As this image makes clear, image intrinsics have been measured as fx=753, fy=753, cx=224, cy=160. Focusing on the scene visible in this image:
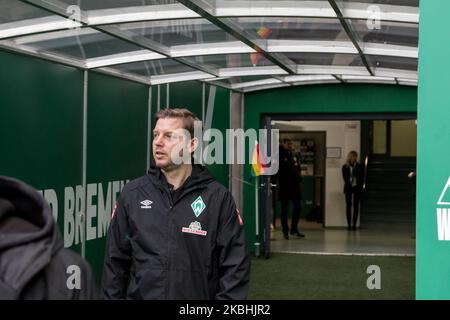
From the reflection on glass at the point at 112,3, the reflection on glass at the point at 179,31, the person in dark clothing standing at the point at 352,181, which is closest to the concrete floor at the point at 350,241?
the person in dark clothing standing at the point at 352,181

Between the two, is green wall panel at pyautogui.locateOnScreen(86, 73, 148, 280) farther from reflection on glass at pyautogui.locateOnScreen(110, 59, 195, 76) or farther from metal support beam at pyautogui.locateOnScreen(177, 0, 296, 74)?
metal support beam at pyautogui.locateOnScreen(177, 0, 296, 74)

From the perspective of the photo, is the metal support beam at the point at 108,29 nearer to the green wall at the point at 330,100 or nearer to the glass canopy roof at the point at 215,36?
the glass canopy roof at the point at 215,36

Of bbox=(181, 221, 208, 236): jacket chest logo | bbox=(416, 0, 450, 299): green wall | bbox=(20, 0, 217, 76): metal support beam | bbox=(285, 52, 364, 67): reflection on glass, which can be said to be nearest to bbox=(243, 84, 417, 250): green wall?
bbox=(285, 52, 364, 67): reflection on glass

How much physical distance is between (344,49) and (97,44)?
7.74 feet

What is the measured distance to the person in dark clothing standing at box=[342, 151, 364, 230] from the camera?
14227 mm

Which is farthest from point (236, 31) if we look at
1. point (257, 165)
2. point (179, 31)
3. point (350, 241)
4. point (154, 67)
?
point (350, 241)

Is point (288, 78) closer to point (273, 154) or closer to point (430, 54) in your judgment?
point (273, 154)

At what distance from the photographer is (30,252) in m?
1.07

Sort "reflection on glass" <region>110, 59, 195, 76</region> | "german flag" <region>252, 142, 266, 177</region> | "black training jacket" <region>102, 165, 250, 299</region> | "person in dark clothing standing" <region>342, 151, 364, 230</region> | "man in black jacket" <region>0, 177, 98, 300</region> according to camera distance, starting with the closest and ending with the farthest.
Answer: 1. "man in black jacket" <region>0, 177, 98, 300</region>
2. "black training jacket" <region>102, 165, 250, 299</region>
3. "reflection on glass" <region>110, 59, 195, 76</region>
4. "german flag" <region>252, 142, 266, 177</region>
5. "person in dark clothing standing" <region>342, 151, 364, 230</region>

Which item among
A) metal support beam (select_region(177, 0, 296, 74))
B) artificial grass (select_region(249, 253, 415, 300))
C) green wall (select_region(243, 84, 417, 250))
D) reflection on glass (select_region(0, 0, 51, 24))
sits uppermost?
metal support beam (select_region(177, 0, 296, 74))

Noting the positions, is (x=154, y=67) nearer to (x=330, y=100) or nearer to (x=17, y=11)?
(x=17, y=11)

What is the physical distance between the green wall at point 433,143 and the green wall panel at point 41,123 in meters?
3.36

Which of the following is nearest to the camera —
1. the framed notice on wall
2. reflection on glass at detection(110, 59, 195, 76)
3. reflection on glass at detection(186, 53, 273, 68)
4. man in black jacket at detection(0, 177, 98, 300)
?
man in black jacket at detection(0, 177, 98, 300)

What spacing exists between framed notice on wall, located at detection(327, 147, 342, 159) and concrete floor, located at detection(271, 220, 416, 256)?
1.45m
